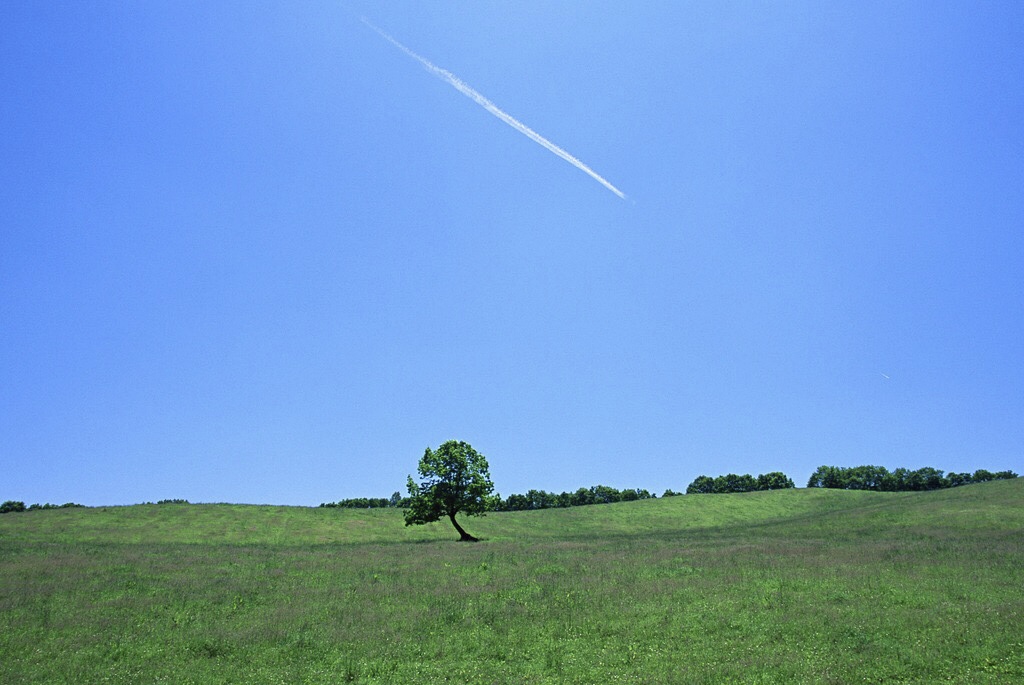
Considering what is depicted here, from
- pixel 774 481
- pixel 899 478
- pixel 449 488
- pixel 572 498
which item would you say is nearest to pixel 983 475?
pixel 899 478

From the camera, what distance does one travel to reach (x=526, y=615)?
21.6 meters

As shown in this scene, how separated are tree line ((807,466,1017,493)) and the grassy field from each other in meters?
155

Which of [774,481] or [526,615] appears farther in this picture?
[774,481]

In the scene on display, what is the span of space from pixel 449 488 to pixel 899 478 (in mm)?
165565

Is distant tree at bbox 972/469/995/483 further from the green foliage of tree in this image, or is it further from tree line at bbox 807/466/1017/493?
the green foliage of tree

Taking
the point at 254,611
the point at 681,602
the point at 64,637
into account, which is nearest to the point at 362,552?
the point at 254,611

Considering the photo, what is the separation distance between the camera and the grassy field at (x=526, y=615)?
16469mm

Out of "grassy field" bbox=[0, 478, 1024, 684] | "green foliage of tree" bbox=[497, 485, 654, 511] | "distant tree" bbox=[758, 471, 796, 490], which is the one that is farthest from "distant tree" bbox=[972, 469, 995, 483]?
"grassy field" bbox=[0, 478, 1024, 684]

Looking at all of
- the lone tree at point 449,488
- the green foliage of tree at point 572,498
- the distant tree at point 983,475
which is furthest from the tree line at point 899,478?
the lone tree at point 449,488

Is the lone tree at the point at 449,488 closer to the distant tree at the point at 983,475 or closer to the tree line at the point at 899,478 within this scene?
the tree line at the point at 899,478

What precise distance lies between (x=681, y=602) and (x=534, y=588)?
6.80 metres

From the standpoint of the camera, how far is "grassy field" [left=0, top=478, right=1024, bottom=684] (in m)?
16.5

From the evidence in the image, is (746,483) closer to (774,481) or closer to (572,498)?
(774,481)

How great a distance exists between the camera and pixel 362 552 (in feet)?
136
